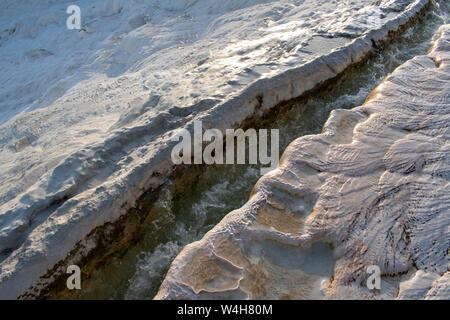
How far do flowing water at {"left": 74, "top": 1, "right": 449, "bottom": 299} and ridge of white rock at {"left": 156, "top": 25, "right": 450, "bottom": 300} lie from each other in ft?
1.42

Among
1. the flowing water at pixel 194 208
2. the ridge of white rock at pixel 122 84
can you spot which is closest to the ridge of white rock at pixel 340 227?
the flowing water at pixel 194 208

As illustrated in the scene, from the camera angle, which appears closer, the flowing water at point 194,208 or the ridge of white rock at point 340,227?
the ridge of white rock at point 340,227

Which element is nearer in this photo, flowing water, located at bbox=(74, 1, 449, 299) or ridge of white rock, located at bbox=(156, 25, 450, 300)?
ridge of white rock, located at bbox=(156, 25, 450, 300)

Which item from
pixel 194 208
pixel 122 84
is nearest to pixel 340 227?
pixel 194 208

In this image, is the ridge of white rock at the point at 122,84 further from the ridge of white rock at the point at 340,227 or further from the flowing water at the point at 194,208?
the ridge of white rock at the point at 340,227

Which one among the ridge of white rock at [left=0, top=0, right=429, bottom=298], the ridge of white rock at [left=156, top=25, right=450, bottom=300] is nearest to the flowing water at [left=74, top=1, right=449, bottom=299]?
the ridge of white rock at [left=0, top=0, right=429, bottom=298]

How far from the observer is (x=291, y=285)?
1413 millimetres

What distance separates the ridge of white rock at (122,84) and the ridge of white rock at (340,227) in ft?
→ 2.22

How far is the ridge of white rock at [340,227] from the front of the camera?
1404mm

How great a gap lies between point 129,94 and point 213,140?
1.24 m

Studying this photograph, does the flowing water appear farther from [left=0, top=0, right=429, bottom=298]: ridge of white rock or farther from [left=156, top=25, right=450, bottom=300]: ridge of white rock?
[left=156, top=25, right=450, bottom=300]: ridge of white rock

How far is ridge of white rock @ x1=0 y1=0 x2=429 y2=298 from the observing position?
1821 mm

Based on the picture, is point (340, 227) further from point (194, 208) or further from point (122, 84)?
point (122, 84)
